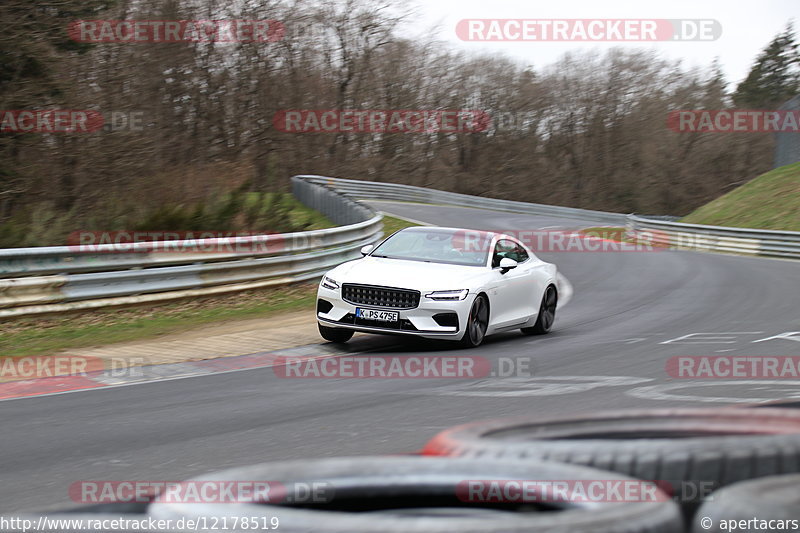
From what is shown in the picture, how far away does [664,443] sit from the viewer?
3.22m

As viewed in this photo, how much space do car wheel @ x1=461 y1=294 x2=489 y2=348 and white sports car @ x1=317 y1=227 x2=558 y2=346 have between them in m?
0.01

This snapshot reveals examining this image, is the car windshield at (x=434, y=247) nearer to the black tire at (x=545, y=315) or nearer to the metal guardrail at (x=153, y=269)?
the black tire at (x=545, y=315)

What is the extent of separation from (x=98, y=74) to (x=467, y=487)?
86.9 ft

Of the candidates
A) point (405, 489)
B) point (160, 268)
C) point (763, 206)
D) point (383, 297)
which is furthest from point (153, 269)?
point (763, 206)

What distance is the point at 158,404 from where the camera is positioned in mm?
8109

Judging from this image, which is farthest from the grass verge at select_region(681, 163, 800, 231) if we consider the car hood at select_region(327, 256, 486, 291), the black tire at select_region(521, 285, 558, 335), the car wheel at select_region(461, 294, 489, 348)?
the car hood at select_region(327, 256, 486, 291)

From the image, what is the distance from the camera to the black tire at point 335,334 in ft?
38.9

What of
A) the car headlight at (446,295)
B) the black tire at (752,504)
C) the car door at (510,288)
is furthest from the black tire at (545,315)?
the black tire at (752,504)

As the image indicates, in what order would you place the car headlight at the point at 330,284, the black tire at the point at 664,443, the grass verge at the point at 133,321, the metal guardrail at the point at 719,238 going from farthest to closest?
the metal guardrail at the point at 719,238, the grass verge at the point at 133,321, the car headlight at the point at 330,284, the black tire at the point at 664,443

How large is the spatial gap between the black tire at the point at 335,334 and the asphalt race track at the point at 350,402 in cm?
27

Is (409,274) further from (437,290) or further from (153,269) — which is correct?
(153,269)

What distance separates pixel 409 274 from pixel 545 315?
2825 mm

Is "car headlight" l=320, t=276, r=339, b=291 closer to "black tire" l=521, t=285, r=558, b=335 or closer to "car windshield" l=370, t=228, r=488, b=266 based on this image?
"car windshield" l=370, t=228, r=488, b=266

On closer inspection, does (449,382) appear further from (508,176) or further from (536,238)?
(508,176)
